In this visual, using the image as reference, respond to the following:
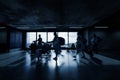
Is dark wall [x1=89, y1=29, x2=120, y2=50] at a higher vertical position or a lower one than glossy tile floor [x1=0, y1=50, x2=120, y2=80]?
higher

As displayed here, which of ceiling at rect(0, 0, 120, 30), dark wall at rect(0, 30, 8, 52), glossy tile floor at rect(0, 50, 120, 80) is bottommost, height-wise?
glossy tile floor at rect(0, 50, 120, 80)

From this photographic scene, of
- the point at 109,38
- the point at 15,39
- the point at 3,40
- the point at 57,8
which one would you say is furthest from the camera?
the point at 15,39

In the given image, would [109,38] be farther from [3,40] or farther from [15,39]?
[3,40]

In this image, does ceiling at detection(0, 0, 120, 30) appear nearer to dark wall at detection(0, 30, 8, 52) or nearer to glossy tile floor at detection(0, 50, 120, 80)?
glossy tile floor at detection(0, 50, 120, 80)

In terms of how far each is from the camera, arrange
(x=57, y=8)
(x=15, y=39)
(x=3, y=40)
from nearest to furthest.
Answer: (x=57, y=8), (x=3, y=40), (x=15, y=39)

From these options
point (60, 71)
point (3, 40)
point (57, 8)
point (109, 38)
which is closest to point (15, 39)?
point (3, 40)

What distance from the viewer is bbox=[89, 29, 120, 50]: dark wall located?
11.8 meters

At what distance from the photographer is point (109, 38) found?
1182cm

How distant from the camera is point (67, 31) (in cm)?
1409

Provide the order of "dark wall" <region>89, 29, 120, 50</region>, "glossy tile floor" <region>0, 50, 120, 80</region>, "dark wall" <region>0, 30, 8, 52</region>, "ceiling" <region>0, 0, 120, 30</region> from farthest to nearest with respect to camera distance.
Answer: "dark wall" <region>89, 29, 120, 50</region> → "dark wall" <region>0, 30, 8, 52</region> → "ceiling" <region>0, 0, 120, 30</region> → "glossy tile floor" <region>0, 50, 120, 80</region>

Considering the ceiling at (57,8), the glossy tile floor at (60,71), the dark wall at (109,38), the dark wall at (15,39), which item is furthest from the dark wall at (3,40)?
the dark wall at (109,38)

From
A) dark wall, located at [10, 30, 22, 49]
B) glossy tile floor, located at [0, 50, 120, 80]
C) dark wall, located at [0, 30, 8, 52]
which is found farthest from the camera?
dark wall, located at [10, 30, 22, 49]

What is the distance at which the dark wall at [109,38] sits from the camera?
463 inches

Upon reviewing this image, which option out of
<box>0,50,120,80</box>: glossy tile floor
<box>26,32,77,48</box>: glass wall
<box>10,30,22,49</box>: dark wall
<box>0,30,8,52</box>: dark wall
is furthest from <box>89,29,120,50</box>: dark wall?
<box>0,30,8,52</box>: dark wall
